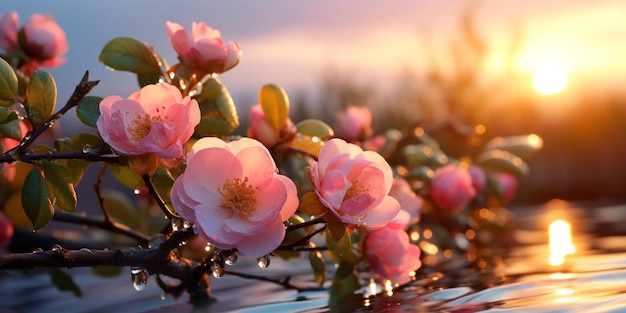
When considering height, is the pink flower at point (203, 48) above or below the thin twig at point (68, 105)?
above

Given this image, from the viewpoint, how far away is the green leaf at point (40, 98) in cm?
98

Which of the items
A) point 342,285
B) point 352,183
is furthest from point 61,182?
point 342,285

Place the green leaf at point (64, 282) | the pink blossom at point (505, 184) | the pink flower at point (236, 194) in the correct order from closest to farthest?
1. the pink flower at point (236, 194)
2. the green leaf at point (64, 282)
3. the pink blossom at point (505, 184)

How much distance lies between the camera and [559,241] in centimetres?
217

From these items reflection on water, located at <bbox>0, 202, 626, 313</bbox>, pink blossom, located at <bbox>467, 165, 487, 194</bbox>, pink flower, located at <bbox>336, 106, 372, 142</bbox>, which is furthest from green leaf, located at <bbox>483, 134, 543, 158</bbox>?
pink flower, located at <bbox>336, 106, 372, 142</bbox>

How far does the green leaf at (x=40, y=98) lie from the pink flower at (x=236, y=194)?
0.28 m

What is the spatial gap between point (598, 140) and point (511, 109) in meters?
1.66

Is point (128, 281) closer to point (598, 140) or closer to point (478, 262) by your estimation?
point (478, 262)

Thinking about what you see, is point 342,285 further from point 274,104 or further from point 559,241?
point 559,241

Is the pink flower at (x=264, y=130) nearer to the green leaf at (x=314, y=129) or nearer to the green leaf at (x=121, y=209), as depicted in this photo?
the green leaf at (x=314, y=129)

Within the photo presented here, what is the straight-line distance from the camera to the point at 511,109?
7.89 m

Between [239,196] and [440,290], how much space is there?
0.51 m

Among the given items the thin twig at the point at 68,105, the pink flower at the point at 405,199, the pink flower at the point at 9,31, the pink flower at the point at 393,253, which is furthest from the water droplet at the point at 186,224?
the pink flower at the point at 9,31

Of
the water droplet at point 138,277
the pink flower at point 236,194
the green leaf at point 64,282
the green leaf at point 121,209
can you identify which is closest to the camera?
the pink flower at point 236,194
